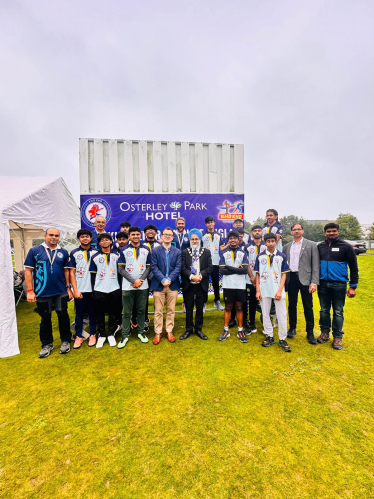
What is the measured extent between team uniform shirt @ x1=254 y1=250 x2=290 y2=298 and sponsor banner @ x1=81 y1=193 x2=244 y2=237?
5.82 ft

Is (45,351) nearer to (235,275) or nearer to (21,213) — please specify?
(21,213)

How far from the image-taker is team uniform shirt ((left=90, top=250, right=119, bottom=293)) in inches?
142

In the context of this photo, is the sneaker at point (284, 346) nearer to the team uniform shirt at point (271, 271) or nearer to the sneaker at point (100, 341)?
the team uniform shirt at point (271, 271)

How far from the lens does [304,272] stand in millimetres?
3658

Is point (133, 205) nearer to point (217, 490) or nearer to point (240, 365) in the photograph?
point (240, 365)

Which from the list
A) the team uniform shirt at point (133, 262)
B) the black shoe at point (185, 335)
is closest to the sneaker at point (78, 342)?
the team uniform shirt at point (133, 262)

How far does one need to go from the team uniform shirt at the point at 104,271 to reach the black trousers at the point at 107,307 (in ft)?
0.35

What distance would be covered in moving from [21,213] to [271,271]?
441 cm

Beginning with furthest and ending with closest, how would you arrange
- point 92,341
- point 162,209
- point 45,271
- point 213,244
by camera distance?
point 162,209
point 213,244
point 92,341
point 45,271

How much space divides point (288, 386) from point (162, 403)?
1455 mm

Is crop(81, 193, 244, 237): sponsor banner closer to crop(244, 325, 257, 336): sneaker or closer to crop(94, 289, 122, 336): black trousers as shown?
crop(94, 289, 122, 336): black trousers

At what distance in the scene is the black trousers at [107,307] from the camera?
3.64m

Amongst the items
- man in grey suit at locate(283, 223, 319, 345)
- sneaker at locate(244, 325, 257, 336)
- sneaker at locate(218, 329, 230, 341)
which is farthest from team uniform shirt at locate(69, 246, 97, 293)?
man in grey suit at locate(283, 223, 319, 345)

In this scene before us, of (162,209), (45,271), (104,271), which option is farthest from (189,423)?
(162,209)
